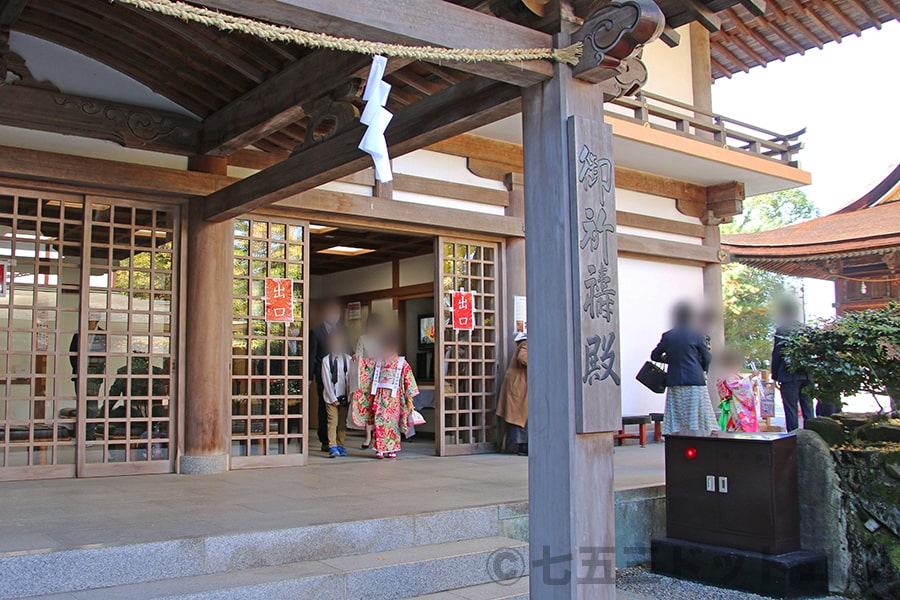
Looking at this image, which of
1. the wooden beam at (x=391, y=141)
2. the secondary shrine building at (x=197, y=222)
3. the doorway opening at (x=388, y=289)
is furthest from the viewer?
the doorway opening at (x=388, y=289)

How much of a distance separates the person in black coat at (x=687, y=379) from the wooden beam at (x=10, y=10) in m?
6.44

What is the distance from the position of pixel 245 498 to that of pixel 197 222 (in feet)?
9.65

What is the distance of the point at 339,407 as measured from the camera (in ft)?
30.5

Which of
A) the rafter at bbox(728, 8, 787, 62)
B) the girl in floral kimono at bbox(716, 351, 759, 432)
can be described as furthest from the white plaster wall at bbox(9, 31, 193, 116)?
the rafter at bbox(728, 8, 787, 62)

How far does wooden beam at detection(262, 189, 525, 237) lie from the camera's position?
26.5ft

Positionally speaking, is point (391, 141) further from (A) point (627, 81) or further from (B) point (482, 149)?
(B) point (482, 149)

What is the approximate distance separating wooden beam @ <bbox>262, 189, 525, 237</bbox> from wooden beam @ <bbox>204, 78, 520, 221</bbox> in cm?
96

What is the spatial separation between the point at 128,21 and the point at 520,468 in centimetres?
539

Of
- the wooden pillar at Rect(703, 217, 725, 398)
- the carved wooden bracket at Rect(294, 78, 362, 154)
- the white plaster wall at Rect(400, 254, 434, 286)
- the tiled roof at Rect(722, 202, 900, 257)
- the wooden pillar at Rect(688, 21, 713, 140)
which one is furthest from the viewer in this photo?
the tiled roof at Rect(722, 202, 900, 257)

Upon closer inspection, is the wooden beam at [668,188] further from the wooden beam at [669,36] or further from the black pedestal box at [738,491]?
the wooden beam at [669,36]

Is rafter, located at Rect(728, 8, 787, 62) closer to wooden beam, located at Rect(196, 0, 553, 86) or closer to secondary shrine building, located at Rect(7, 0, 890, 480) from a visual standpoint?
secondary shrine building, located at Rect(7, 0, 890, 480)

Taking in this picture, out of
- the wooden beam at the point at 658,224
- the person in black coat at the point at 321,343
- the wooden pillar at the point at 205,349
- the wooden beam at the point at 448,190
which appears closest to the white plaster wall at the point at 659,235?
the wooden beam at the point at 658,224

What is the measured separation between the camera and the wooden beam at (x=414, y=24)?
10.6ft

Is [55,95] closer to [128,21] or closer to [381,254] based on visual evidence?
[128,21]
